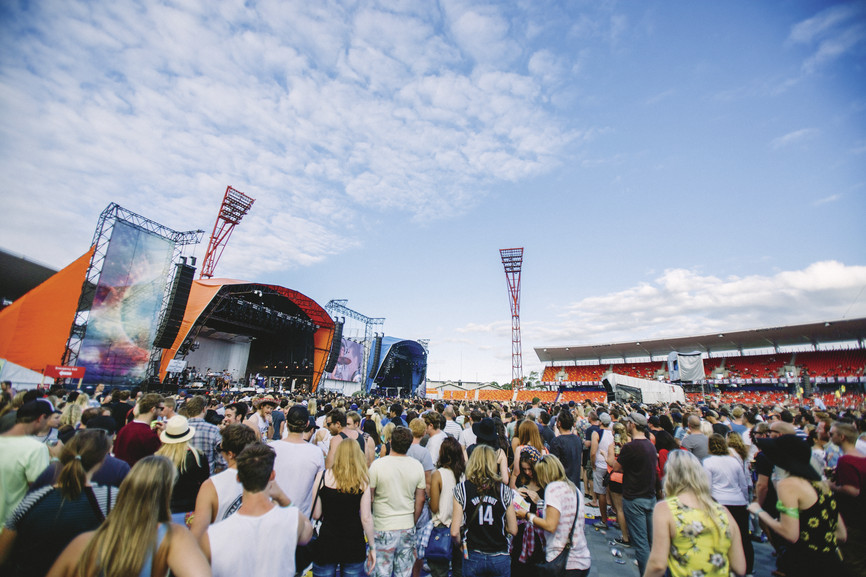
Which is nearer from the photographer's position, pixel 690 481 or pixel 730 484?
pixel 690 481

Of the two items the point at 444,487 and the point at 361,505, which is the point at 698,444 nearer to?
the point at 444,487

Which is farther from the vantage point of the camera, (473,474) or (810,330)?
(810,330)

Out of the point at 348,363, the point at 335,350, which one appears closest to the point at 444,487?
the point at 335,350

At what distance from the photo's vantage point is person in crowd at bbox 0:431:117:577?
1.92 m

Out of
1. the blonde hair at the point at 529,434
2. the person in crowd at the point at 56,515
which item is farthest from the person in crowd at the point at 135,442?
the blonde hair at the point at 529,434

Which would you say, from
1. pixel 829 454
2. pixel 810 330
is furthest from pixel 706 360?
pixel 829 454

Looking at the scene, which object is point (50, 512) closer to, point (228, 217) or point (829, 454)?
point (829, 454)

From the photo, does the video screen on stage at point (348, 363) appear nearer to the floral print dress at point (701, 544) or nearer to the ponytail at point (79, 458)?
the ponytail at point (79, 458)

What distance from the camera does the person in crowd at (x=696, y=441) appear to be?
5.10 meters

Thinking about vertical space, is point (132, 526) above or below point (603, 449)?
above

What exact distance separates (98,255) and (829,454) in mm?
23135

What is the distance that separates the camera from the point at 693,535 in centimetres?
226

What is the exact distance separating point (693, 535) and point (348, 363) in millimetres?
32073

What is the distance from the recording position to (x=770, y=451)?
262cm
